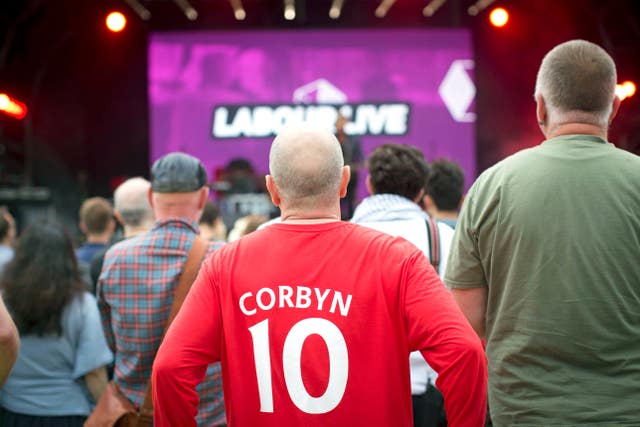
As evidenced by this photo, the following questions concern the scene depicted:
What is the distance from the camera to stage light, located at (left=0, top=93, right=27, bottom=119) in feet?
36.1

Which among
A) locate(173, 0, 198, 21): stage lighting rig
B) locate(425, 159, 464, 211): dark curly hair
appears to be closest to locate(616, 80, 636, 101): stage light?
locate(173, 0, 198, 21): stage lighting rig

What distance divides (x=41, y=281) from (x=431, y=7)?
9.45 m

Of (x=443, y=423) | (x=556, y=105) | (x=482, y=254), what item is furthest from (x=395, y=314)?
(x=443, y=423)

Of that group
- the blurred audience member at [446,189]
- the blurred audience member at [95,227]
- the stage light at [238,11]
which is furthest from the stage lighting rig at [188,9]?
the blurred audience member at [446,189]

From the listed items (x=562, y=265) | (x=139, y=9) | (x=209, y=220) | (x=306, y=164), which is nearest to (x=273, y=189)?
(x=306, y=164)

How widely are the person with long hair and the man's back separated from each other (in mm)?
1817

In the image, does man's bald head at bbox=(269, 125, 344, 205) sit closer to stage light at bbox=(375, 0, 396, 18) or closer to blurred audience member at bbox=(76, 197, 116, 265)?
blurred audience member at bbox=(76, 197, 116, 265)

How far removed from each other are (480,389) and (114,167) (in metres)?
11.2

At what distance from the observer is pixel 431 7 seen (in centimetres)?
1182

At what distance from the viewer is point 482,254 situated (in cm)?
232

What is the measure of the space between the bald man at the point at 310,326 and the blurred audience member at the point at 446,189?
6.57 ft

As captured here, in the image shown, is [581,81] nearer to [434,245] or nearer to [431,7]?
[434,245]

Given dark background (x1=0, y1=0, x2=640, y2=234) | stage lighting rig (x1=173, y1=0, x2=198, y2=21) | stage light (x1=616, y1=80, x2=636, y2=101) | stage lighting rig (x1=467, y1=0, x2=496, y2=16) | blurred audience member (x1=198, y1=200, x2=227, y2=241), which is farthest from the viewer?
stage lighting rig (x1=173, y1=0, x2=198, y2=21)

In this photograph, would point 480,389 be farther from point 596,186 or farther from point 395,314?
point 596,186
